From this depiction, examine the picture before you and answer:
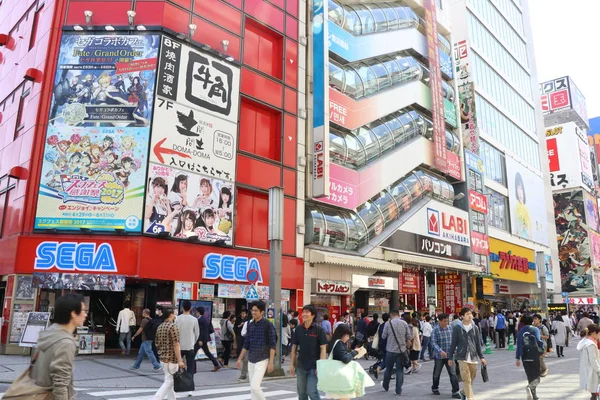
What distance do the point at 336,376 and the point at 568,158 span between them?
69.1 metres

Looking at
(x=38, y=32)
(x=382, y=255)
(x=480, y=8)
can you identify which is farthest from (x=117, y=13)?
(x=480, y=8)

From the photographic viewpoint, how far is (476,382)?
11.8 metres

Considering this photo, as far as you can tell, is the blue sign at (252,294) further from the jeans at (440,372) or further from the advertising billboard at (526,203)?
the advertising billboard at (526,203)

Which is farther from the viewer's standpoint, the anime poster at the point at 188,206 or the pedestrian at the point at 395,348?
the anime poster at the point at 188,206

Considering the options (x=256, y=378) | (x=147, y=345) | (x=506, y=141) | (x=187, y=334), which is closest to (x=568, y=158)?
(x=506, y=141)

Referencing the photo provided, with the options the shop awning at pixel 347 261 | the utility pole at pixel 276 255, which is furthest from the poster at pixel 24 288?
the shop awning at pixel 347 261

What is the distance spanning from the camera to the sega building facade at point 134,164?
1598 cm

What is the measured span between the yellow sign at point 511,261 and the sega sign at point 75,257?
93.9ft

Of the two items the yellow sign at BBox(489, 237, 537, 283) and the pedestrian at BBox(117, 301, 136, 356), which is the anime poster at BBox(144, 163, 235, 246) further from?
the yellow sign at BBox(489, 237, 537, 283)

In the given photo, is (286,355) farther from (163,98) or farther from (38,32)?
(38,32)

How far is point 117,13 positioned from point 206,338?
12253 mm

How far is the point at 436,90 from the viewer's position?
31828mm

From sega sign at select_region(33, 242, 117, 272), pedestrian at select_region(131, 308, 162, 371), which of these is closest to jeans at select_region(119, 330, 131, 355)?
sega sign at select_region(33, 242, 117, 272)

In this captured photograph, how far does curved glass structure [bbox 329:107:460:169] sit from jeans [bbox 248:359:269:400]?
1662 cm
